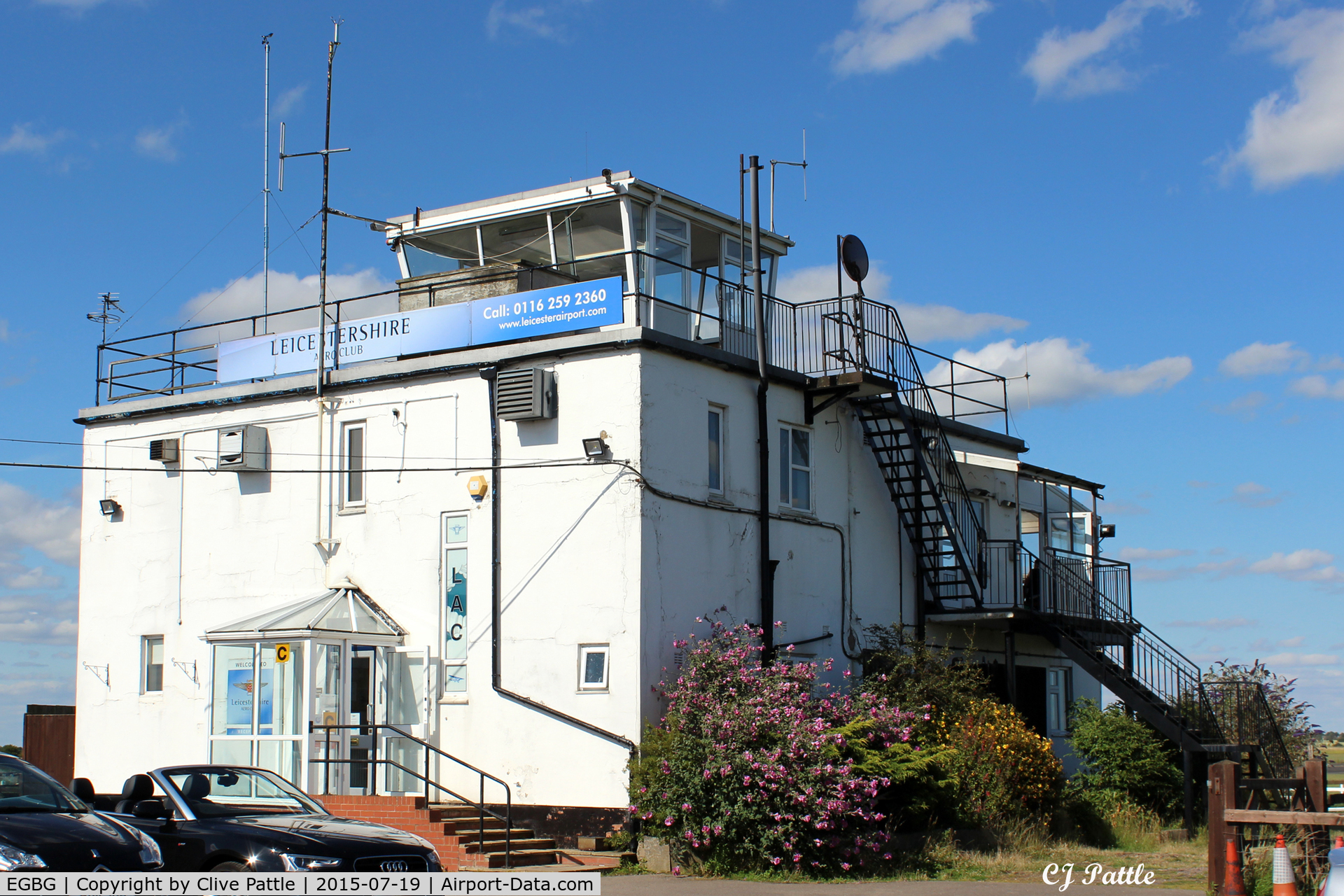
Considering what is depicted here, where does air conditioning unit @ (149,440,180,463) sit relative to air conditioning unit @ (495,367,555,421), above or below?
below

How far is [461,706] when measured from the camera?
18266mm

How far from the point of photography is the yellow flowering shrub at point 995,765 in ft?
59.9

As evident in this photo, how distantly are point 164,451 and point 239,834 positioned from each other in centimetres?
1212

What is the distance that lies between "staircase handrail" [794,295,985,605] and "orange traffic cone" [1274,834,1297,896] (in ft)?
33.9

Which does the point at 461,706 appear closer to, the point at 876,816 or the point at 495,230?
the point at 876,816

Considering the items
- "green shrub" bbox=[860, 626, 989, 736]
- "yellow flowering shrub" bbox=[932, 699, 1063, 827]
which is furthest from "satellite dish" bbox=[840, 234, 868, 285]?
"yellow flowering shrub" bbox=[932, 699, 1063, 827]

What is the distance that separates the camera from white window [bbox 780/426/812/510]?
66.2 feet

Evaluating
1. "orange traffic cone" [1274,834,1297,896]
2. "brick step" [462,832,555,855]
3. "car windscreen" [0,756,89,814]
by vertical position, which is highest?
"car windscreen" [0,756,89,814]

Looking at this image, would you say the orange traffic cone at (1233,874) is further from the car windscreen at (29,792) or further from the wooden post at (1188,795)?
the car windscreen at (29,792)

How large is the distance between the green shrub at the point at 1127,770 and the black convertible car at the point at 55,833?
15.0 meters

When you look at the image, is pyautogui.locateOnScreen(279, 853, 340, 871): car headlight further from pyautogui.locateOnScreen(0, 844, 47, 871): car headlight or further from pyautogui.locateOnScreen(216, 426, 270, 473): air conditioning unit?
pyautogui.locateOnScreen(216, 426, 270, 473): air conditioning unit

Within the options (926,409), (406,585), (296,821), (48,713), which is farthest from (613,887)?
(48,713)

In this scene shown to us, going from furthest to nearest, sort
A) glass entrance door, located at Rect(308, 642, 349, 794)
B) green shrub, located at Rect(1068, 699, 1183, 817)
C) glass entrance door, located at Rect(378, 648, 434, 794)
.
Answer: green shrub, located at Rect(1068, 699, 1183, 817)
glass entrance door, located at Rect(378, 648, 434, 794)
glass entrance door, located at Rect(308, 642, 349, 794)

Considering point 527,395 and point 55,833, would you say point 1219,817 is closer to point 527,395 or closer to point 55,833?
point 527,395
